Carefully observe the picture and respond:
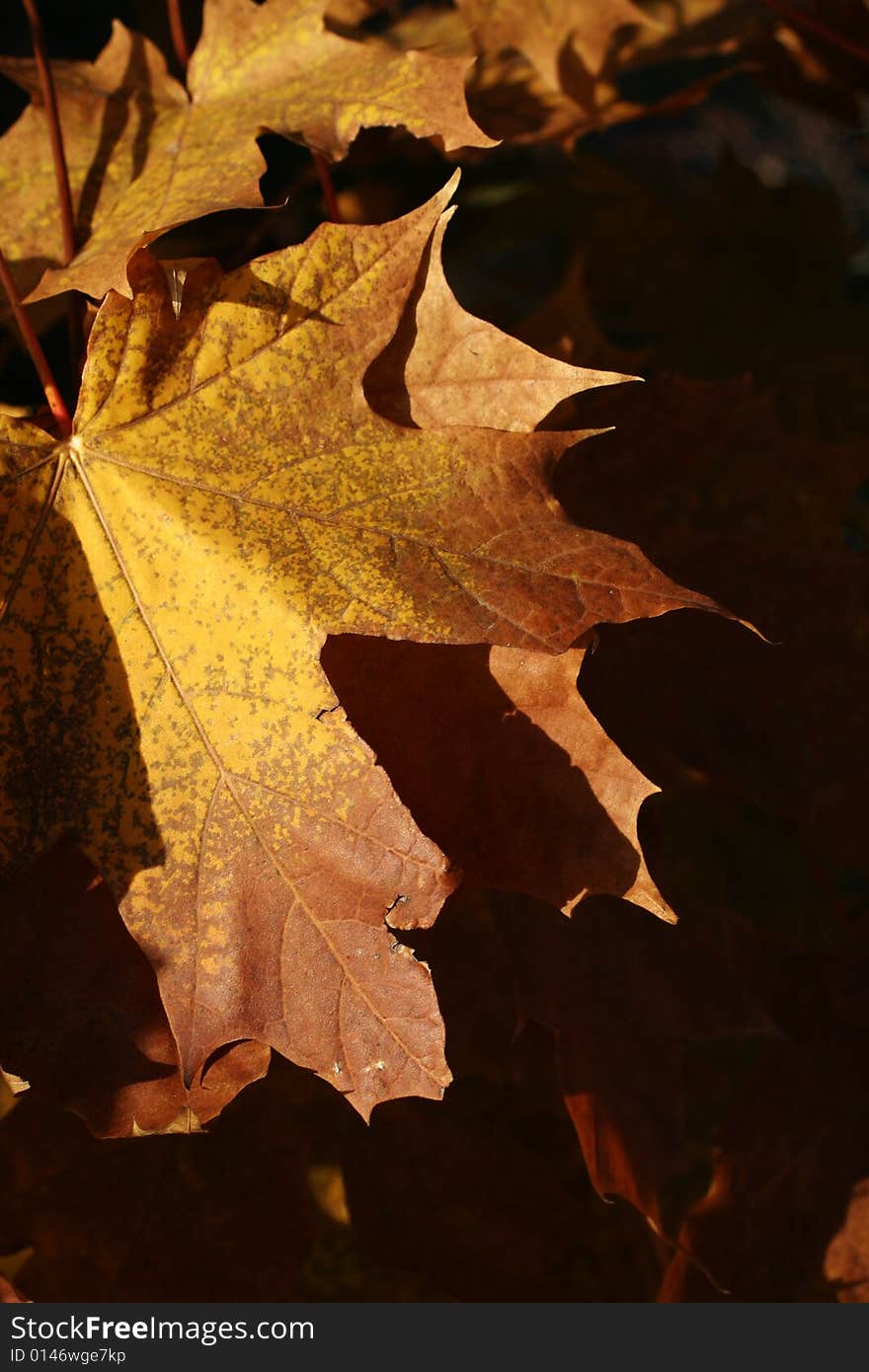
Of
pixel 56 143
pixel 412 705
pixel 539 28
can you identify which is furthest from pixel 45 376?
pixel 539 28

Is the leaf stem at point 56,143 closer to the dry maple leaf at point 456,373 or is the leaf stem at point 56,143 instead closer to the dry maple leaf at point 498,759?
the dry maple leaf at point 456,373

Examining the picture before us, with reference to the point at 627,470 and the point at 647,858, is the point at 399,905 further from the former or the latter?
the point at 627,470

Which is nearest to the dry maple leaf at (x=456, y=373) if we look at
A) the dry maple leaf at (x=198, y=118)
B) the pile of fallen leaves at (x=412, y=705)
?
the pile of fallen leaves at (x=412, y=705)

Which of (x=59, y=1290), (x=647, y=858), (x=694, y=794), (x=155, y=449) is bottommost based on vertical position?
(x=59, y=1290)

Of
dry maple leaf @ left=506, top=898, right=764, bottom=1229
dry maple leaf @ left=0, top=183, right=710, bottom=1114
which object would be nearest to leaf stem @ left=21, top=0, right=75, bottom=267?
dry maple leaf @ left=0, top=183, right=710, bottom=1114

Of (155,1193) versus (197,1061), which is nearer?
(197,1061)

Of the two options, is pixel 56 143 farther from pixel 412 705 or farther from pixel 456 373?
pixel 412 705

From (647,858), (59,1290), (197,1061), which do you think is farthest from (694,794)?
(59,1290)
